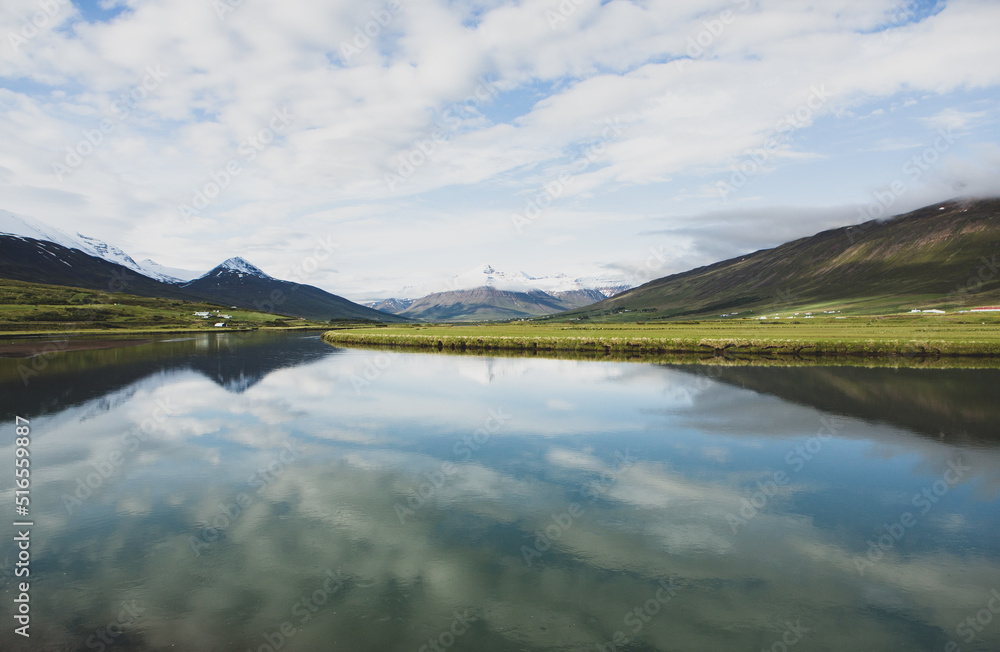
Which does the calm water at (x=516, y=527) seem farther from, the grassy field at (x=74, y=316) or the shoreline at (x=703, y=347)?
the grassy field at (x=74, y=316)

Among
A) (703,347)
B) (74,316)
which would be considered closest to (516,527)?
(703,347)

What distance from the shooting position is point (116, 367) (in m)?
55.9

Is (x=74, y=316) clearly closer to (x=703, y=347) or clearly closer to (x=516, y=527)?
(x=703, y=347)

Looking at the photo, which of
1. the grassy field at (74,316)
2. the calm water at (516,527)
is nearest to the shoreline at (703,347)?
the calm water at (516,527)

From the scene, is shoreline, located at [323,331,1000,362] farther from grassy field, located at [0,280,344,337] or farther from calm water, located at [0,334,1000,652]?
grassy field, located at [0,280,344,337]

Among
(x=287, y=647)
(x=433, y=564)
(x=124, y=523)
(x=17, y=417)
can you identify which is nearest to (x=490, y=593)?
(x=433, y=564)

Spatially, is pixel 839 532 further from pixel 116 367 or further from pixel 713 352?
pixel 116 367

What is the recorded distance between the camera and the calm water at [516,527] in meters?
10.5

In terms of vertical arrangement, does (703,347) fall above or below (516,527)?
above

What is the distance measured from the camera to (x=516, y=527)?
15.2 meters

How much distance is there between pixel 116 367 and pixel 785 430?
6458 centimetres

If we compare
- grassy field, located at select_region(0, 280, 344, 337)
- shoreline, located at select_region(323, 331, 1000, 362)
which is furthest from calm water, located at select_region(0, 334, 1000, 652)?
grassy field, located at select_region(0, 280, 344, 337)

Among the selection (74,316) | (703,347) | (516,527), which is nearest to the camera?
(516,527)

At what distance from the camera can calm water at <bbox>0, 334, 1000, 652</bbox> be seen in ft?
34.5
